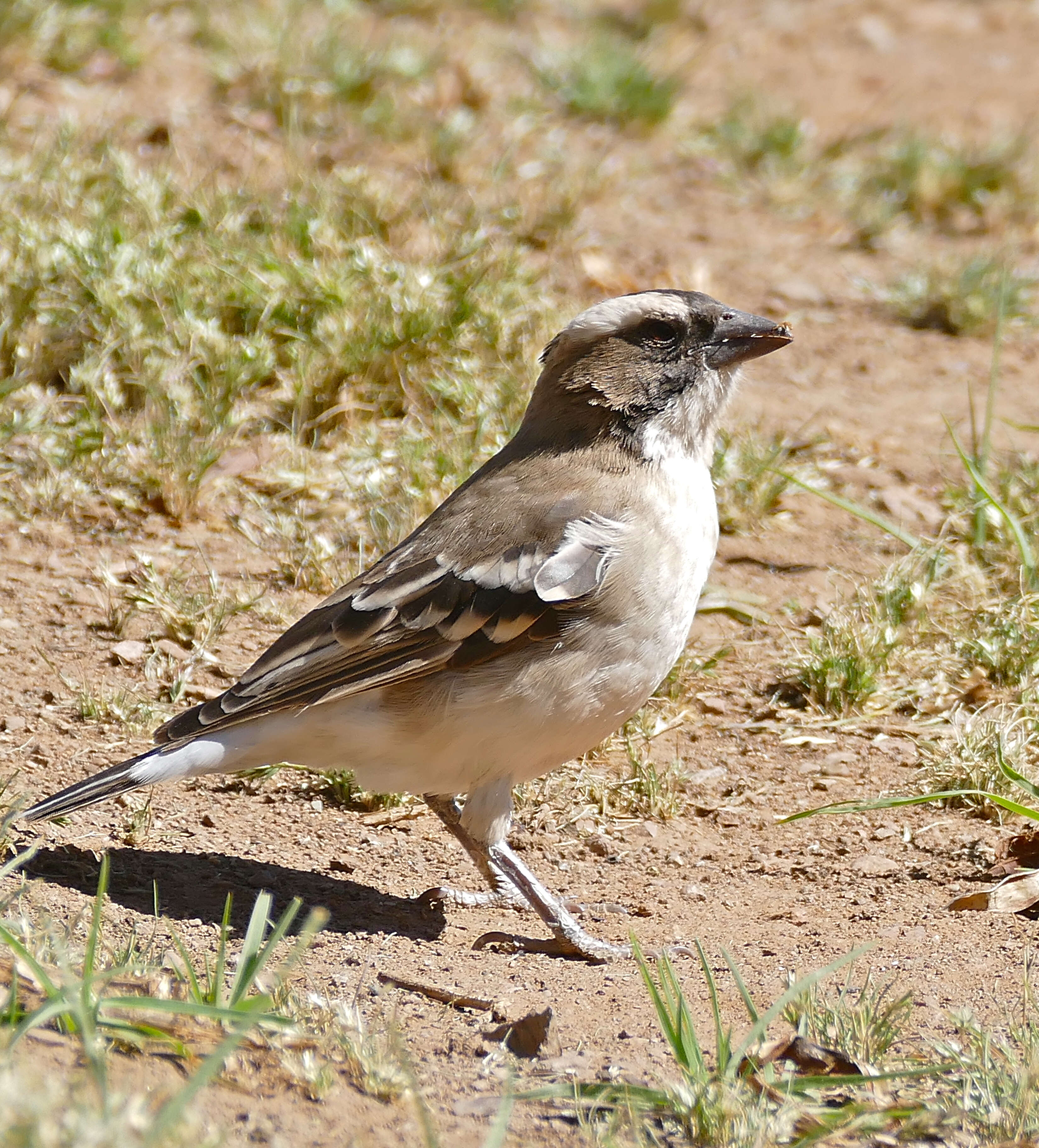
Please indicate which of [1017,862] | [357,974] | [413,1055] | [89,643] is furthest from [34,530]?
[1017,862]

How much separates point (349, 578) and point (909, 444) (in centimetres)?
289

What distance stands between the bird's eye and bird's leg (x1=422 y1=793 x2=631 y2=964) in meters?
1.64

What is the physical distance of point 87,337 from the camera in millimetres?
6633

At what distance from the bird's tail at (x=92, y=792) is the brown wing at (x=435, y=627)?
18cm

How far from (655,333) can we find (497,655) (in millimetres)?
1244

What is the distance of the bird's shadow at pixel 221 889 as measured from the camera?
4410 mm

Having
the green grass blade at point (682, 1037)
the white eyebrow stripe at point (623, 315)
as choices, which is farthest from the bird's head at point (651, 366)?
the green grass blade at point (682, 1037)

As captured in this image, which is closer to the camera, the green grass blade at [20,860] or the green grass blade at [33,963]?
the green grass blade at [33,963]

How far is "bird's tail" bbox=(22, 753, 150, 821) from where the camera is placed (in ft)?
14.1

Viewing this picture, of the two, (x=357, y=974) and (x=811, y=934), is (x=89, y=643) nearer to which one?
(x=357, y=974)

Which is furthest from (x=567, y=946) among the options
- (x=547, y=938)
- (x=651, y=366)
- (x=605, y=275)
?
(x=605, y=275)

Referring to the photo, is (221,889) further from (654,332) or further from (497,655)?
(654,332)

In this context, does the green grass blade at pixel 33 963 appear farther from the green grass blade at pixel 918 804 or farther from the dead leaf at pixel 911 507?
the dead leaf at pixel 911 507

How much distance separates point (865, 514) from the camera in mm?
6219
